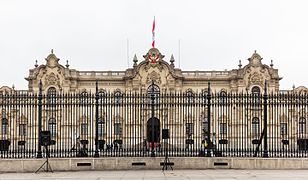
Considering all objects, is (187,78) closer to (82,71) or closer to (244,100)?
(82,71)

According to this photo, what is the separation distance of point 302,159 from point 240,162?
260cm

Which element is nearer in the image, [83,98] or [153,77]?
[83,98]

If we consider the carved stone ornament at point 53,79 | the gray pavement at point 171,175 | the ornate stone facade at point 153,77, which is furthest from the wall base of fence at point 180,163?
the carved stone ornament at point 53,79

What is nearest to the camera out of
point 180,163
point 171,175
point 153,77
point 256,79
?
point 171,175

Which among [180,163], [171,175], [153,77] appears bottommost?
[171,175]

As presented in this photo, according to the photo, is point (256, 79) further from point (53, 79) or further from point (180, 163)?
point (180, 163)

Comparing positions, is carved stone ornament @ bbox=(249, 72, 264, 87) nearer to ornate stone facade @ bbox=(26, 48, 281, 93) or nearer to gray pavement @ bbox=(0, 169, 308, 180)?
ornate stone facade @ bbox=(26, 48, 281, 93)

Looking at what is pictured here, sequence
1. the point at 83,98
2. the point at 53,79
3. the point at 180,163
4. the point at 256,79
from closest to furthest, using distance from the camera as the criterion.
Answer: the point at 180,163 < the point at 83,98 < the point at 53,79 < the point at 256,79

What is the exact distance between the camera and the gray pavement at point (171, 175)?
16.0 meters

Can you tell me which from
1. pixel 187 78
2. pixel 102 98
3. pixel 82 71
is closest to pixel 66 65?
pixel 82 71

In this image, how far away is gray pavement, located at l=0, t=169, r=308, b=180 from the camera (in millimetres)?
16000

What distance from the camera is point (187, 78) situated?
2018 inches

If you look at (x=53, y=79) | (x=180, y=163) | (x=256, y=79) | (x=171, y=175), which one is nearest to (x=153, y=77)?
(x=53, y=79)

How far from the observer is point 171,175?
16.8m
